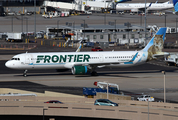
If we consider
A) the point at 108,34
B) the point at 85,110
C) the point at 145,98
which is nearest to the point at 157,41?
the point at 145,98

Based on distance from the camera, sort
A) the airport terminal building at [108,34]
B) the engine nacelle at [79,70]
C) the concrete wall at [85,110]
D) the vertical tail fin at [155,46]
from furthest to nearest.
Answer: the airport terminal building at [108,34] → the vertical tail fin at [155,46] → the engine nacelle at [79,70] → the concrete wall at [85,110]

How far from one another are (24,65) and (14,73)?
325 inches

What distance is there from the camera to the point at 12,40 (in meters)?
132

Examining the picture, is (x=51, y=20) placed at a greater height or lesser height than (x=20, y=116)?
greater

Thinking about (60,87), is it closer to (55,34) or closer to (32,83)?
(32,83)

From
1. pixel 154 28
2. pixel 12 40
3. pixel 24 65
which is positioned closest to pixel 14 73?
pixel 24 65

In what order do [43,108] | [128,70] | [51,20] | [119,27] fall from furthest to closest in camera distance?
[51,20] < [119,27] < [128,70] < [43,108]

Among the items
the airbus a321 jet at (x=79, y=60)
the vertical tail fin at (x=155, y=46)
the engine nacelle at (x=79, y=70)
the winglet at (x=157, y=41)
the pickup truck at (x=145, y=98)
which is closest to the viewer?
the pickup truck at (x=145, y=98)

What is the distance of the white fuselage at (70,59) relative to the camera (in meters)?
56.8

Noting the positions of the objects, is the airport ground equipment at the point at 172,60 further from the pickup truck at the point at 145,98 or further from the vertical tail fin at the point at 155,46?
the pickup truck at the point at 145,98

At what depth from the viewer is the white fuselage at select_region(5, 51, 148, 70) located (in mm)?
56781

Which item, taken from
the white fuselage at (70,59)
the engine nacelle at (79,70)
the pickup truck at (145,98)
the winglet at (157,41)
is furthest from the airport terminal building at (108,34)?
the pickup truck at (145,98)

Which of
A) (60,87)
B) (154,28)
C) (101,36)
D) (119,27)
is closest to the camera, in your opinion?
(60,87)

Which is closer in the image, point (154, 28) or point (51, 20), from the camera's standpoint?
point (154, 28)
